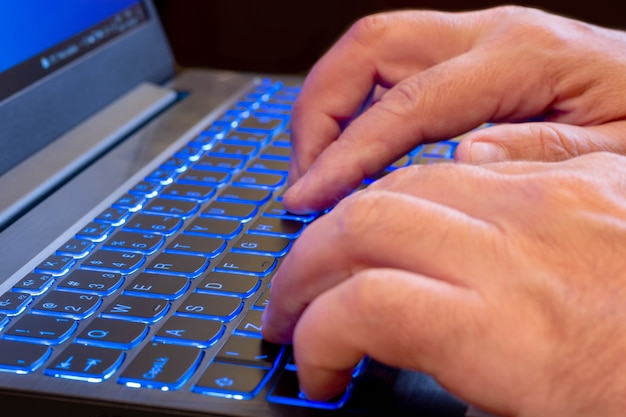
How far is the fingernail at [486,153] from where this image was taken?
1.88ft

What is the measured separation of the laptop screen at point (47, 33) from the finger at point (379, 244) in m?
0.42

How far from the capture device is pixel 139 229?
2.17 ft

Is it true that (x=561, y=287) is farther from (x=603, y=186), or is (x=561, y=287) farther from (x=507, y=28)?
(x=507, y=28)

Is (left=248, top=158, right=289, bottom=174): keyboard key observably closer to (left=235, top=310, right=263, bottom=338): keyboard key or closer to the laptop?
the laptop

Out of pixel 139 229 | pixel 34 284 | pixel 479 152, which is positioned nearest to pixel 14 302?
pixel 34 284

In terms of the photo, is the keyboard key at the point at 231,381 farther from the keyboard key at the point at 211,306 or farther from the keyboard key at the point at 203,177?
the keyboard key at the point at 203,177

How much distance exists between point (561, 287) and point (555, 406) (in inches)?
2.4

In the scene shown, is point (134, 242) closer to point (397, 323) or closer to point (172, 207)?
point (172, 207)

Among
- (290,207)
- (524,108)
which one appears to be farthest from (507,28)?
(290,207)

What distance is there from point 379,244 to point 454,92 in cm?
28

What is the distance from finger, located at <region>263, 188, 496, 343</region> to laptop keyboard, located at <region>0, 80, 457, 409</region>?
61 mm

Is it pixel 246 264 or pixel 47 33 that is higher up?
pixel 47 33

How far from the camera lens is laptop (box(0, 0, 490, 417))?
0.47 meters

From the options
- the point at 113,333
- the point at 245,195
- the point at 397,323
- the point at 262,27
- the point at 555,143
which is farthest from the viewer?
the point at 262,27
